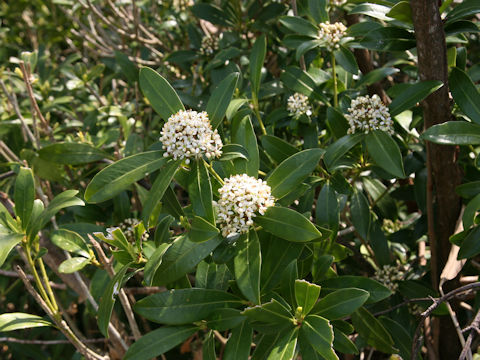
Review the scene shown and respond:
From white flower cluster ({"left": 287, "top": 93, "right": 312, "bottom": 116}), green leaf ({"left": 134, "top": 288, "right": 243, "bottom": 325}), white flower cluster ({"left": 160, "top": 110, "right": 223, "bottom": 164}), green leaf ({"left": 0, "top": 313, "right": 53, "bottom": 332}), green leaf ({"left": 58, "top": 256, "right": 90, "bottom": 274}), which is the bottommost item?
green leaf ({"left": 0, "top": 313, "right": 53, "bottom": 332})

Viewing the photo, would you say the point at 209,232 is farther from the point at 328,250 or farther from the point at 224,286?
the point at 328,250

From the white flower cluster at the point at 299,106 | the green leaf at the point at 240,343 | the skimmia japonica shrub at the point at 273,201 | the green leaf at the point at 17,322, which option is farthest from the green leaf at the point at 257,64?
the green leaf at the point at 17,322

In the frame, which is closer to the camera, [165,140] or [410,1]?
[165,140]

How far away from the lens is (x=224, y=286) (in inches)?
55.4

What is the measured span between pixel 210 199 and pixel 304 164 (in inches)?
10.3

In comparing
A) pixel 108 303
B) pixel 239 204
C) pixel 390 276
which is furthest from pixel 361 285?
pixel 108 303

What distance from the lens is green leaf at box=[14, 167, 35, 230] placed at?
1471 mm

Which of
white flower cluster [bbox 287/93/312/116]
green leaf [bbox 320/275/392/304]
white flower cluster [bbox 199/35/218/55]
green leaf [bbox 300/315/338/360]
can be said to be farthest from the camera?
white flower cluster [bbox 199/35/218/55]

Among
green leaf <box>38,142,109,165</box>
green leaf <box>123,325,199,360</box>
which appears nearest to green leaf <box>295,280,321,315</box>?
green leaf <box>123,325,199,360</box>

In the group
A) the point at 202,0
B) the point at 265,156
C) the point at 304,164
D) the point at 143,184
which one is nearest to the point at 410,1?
the point at 304,164

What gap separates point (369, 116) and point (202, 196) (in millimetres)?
563

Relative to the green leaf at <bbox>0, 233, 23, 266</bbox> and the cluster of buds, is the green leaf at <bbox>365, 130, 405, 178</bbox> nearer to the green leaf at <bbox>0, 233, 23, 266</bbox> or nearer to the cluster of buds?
the cluster of buds

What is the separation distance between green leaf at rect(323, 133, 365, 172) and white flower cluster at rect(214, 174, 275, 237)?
292mm

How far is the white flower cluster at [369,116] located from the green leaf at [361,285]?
1.35ft
